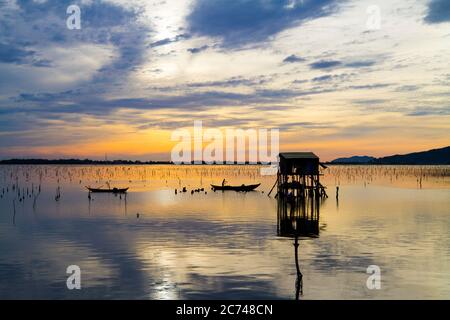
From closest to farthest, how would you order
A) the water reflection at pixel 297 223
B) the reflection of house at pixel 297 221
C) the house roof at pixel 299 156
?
the water reflection at pixel 297 223, the reflection of house at pixel 297 221, the house roof at pixel 299 156

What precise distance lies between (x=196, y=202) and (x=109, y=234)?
76.5 ft

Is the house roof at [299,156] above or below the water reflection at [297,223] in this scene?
above

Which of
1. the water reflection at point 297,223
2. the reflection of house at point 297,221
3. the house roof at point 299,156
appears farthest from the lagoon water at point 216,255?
the house roof at point 299,156

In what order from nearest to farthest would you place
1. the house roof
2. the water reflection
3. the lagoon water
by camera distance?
the lagoon water, the water reflection, the house roof

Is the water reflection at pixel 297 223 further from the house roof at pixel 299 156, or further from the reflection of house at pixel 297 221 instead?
the house roof at pixel 299 156

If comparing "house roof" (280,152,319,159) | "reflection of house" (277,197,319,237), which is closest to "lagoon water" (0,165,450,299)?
"reflection of house" (277,197,319,237)

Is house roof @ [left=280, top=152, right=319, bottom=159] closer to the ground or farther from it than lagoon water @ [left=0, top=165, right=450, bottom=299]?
farther from it

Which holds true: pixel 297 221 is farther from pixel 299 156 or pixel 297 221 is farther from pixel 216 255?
pixel 299 156

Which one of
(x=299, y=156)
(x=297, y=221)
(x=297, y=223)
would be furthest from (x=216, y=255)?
(x=299, y=156)

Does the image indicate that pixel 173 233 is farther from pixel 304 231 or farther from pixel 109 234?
pixel 304 231

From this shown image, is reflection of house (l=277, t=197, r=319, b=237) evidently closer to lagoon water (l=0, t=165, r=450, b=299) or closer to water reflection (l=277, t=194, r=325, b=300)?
water reflection (l=277, t=194, r=325, b=300)

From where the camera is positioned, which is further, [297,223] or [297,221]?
[297,221]

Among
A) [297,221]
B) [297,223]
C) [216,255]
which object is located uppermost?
[297,223]
